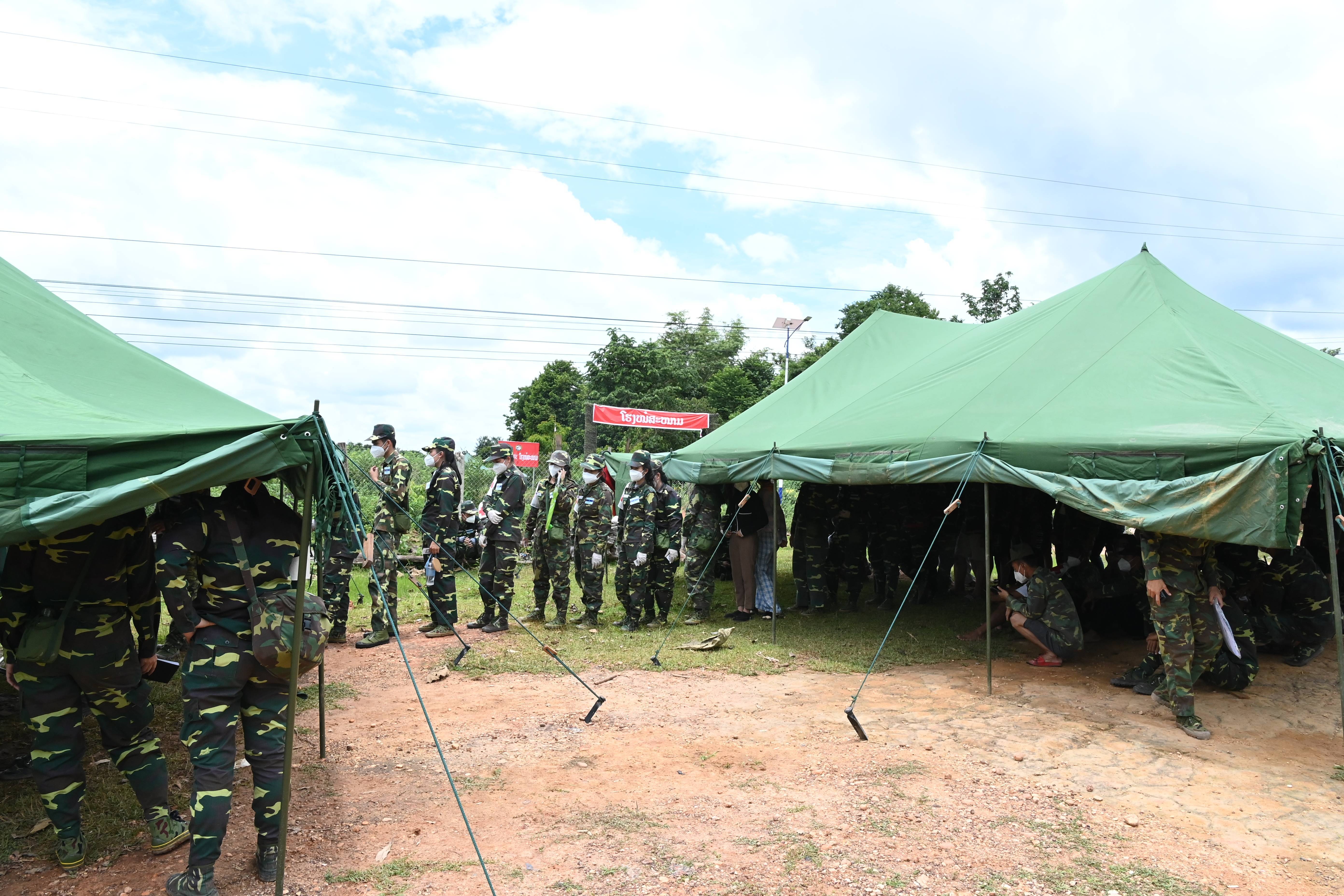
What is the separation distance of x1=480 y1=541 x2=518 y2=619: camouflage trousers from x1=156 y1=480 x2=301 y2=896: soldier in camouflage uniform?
5.24 m

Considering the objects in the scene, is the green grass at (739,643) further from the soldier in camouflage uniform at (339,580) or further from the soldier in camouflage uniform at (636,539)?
the soldier in camouflage uniform at (339,580)

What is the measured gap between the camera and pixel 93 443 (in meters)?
3.44

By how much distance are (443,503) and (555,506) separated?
121 cm

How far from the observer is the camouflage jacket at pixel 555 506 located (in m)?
9.48

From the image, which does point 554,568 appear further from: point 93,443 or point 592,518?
point 93,443

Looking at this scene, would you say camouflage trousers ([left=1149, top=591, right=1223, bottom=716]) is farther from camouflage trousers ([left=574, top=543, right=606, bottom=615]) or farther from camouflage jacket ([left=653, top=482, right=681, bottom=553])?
camouflage trousers ([left=574, top=543, right=606, bottom=615])

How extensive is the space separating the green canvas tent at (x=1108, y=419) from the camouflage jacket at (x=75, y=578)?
20.1ft

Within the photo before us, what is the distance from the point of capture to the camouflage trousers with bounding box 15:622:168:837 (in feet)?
12.9

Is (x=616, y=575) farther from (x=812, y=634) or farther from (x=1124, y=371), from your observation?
(x=1124, y=371)

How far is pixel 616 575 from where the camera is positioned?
33.7 ft

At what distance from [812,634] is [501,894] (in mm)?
6147

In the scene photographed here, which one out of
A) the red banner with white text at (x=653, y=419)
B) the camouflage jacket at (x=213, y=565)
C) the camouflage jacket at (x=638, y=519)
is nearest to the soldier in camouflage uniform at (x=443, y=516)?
the camouflage jacket at (x=638, y=519)

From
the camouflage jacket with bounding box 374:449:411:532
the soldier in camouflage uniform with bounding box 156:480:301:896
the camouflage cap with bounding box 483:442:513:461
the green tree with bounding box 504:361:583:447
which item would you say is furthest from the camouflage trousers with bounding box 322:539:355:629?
the green tree with bounding box 504:361:583:447

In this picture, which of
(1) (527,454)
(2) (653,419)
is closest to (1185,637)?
(2) (653,419)
